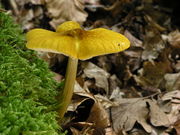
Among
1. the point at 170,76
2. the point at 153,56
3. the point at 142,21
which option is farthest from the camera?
the point at 142,21

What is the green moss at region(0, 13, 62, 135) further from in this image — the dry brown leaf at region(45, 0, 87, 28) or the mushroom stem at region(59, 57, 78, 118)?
the dry brown leaf at region(45, 0, 87, 28)

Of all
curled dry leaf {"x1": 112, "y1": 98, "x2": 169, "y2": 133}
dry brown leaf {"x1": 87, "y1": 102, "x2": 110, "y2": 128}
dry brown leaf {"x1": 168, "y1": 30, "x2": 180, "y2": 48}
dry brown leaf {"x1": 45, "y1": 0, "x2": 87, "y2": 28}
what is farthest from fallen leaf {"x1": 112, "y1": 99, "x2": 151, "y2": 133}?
dry brown leaf {"x1": 45, "y1": 0, "x2": 87, "y2": 28}

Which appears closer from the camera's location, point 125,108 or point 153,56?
point 125,108

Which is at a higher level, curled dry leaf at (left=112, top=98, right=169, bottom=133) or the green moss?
the green moss

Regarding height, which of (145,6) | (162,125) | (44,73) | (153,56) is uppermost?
(145,6)

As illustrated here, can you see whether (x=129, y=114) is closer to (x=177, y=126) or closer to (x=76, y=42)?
(x=177, y=126)

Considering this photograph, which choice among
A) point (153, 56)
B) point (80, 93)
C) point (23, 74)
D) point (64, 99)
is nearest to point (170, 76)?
point (153, 56)

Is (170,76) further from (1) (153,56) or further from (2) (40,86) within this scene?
(2) (40,86)
